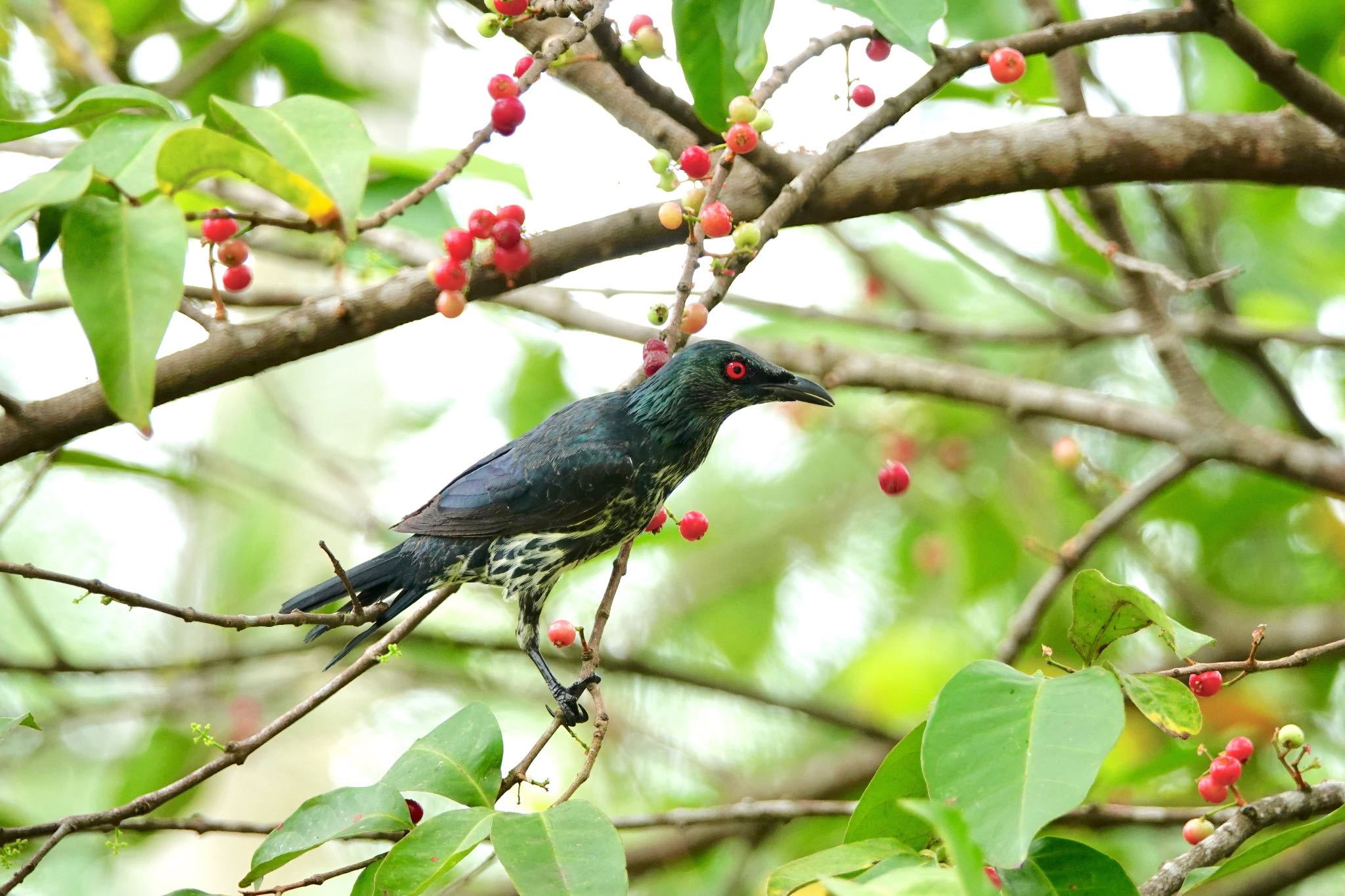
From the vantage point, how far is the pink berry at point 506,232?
225 centimetres

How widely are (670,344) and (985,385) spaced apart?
5.86ft

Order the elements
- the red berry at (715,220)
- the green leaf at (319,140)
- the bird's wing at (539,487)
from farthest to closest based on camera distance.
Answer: the bird's wing at (539,487), the red berry at (715,220), the green leaf at (319,140)

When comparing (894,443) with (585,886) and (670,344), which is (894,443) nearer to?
(670,344)

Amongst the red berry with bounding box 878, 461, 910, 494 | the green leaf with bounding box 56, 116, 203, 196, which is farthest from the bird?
the green leaf with bounding box 56, 116, 203, 196

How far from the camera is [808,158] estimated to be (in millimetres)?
2725

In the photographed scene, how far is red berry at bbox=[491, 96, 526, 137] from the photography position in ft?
6.49

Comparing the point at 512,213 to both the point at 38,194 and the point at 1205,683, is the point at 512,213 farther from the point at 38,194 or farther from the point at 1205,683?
the point at 1205,683

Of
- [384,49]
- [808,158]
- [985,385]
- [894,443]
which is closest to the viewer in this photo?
[808,158]

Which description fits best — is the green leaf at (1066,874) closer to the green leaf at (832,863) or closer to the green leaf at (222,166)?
the green leaf at (832,863)

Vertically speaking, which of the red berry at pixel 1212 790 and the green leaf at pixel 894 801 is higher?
the green leaf at pixel 894 801

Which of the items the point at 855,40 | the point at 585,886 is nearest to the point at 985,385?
the point at 855,40

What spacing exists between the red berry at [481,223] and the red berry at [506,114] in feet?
Answer: 0.79

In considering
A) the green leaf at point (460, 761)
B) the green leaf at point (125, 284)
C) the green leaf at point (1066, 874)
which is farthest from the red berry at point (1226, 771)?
the green leaf at point (125, 284)

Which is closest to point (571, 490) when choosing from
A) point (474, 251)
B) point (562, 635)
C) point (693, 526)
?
point (693, 526)
